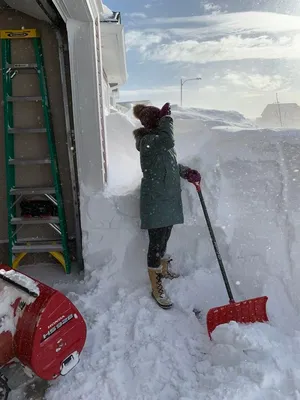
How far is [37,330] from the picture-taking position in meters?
2.17

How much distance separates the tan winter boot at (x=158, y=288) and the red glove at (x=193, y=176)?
0.86 metres

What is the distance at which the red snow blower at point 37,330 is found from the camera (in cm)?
219

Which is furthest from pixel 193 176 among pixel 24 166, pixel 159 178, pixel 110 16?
pixel 110 16

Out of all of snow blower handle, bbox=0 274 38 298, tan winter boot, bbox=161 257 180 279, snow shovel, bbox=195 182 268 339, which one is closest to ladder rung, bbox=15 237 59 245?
tan winter boot, bbox=161 257 180 279

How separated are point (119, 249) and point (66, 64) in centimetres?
196

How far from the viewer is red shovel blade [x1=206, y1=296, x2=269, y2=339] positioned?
286cm

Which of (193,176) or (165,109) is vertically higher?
(165,109)

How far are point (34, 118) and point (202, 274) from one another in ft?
7.76

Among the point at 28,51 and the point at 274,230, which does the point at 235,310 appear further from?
the point at 28,51

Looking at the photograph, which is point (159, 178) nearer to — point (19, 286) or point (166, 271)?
point (166, 271)

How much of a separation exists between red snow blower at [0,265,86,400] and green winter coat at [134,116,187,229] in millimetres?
1180

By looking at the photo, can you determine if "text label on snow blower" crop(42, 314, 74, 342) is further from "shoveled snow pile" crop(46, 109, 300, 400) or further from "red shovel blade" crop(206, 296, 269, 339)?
"red shovel blade" crop(206, 296, 269, 339)

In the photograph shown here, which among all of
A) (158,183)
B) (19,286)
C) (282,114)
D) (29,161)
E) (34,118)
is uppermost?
(34,118)

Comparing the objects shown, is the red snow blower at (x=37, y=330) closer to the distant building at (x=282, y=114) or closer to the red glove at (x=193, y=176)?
the red glove at (x=193, y=176)
